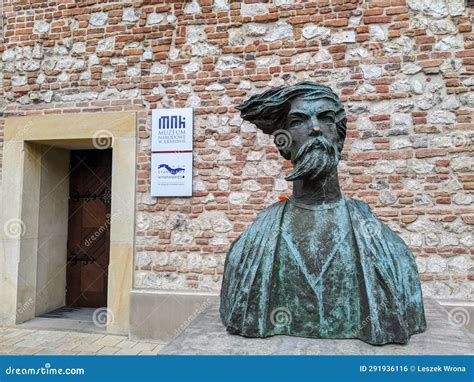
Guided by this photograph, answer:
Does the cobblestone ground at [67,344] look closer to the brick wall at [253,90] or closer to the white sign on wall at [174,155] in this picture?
the brick wall at [253,90]

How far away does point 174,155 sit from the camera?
194 inches

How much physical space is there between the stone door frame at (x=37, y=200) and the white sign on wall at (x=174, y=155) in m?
0.34

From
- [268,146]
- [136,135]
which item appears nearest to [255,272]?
[268,146]

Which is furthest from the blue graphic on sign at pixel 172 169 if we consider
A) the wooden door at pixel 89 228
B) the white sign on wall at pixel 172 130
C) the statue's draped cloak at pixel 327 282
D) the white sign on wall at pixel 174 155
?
the statue's draped cloak at pixel 327 282

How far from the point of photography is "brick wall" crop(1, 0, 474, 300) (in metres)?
4.39

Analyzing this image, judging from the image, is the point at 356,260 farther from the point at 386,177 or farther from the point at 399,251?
the point at 386,177

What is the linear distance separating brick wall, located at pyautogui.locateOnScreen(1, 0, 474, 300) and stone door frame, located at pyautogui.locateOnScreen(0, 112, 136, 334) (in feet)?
0.52

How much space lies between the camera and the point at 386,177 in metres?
4.49

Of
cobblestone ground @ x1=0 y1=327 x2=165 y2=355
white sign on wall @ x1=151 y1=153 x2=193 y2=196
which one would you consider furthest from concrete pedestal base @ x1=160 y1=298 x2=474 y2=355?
white sign on wall @ x1=151 y1=153 x2=193 y2=196

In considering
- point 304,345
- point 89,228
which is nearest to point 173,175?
point 89,228

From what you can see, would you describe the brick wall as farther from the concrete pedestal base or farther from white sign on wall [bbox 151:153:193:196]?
the concrete pedestal base

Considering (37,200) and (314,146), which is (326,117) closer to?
(314,146)

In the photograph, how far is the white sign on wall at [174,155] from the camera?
4.89 metres

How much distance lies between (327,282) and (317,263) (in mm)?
105
